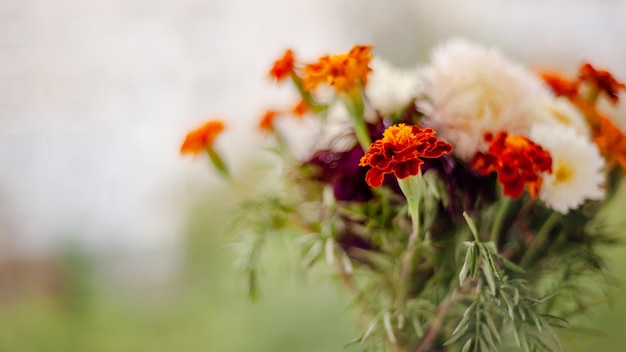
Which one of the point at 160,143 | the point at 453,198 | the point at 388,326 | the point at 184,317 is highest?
the point at 453,198

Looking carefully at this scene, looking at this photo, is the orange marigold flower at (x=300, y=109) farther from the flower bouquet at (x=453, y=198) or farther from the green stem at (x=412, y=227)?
the green stem at (x=412, y=227)

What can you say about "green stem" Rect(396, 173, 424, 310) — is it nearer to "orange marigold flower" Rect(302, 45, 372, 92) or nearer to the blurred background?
"orange marigold flower" Rect(302, 45, 372, 92)

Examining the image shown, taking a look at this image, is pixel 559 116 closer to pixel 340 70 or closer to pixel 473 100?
pixel 473 100

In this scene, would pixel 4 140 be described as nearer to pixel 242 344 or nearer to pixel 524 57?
pixel 242 344

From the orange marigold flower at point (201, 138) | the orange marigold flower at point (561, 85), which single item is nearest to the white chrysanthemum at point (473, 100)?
the orange marigold flower at point (561, 85)

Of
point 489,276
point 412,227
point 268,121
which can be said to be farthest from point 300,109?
point 489,276

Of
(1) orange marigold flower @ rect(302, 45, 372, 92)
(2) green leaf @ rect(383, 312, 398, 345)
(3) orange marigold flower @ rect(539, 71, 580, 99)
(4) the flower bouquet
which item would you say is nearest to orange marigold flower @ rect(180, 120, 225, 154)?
(4) the flower bouquet
